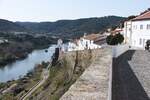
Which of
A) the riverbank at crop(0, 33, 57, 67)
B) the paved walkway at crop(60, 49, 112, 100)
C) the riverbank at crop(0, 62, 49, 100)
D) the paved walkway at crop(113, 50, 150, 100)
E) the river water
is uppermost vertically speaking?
the paved walkway at crop(60, 49, 112, 100)

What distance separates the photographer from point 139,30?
3200 centimetres

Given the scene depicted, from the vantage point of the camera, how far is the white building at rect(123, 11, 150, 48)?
29.7m

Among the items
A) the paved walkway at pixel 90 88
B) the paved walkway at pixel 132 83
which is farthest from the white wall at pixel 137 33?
the paved walkway at pixel 90 88

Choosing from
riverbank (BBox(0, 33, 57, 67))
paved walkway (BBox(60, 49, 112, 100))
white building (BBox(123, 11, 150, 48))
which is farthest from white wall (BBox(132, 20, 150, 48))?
riverbank (BBox(0, 33, 57, 67))

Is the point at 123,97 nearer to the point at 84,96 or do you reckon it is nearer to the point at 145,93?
the point at 145,93

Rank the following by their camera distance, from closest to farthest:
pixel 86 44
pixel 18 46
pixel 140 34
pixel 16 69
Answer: pixel 140 34
pixel 86 44
pixel 16 69
pixel 18 46

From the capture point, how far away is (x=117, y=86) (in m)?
10.4

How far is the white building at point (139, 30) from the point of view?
1169 inches

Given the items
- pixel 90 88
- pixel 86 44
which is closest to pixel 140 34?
pixel 86 44

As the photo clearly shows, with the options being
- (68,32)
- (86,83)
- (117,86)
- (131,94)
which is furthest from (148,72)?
(68,32)

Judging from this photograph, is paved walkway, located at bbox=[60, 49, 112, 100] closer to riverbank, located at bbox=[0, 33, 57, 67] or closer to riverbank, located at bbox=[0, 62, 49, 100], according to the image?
riverbank, located at bbox=[0, 62, 49, 100]

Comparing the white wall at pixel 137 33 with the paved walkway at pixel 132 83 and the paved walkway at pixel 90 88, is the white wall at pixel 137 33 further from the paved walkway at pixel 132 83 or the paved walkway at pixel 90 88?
the paved walkway at pixel 90 88

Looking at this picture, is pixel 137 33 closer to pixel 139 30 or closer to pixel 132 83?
pixel 139 30

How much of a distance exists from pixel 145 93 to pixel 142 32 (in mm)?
21990
